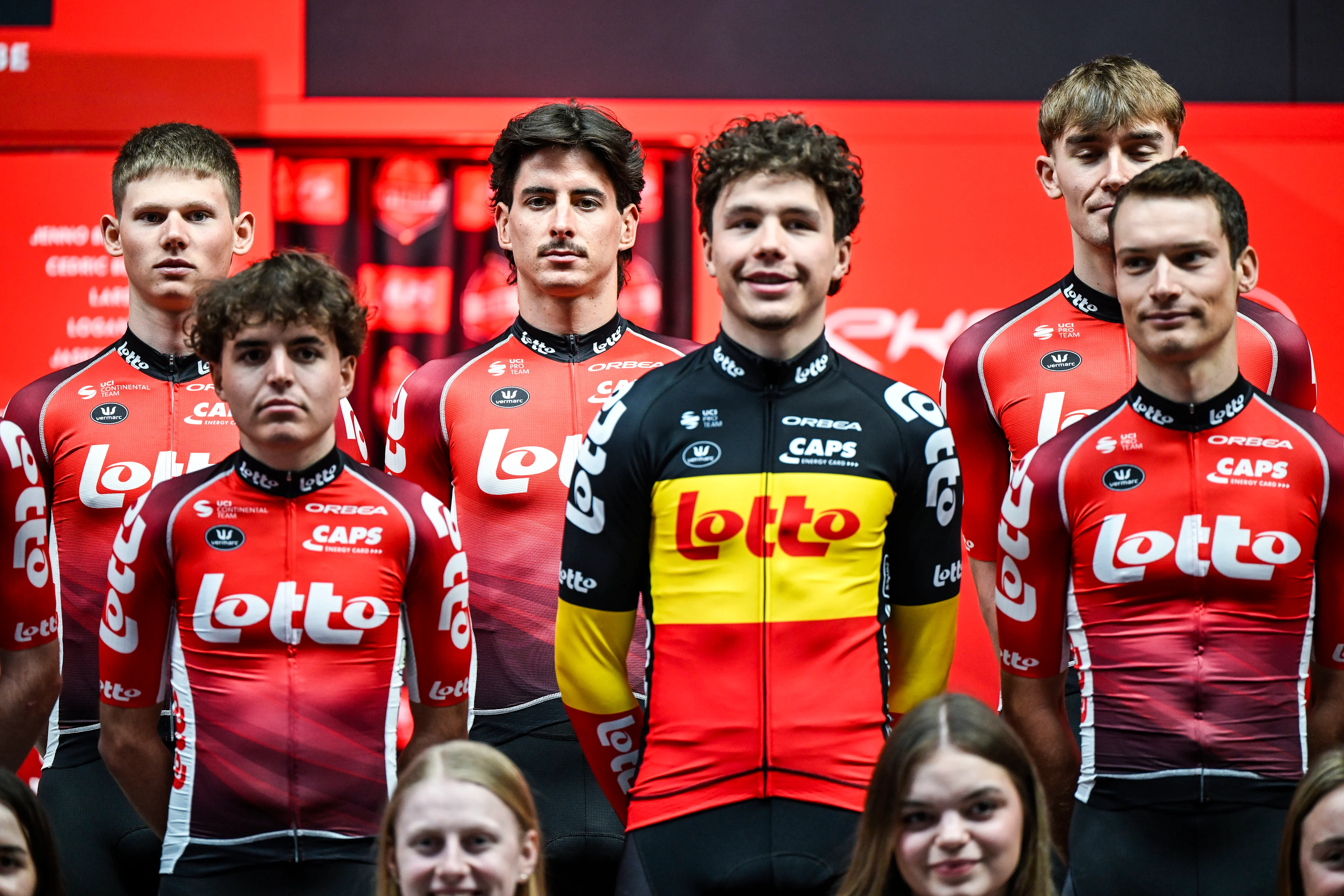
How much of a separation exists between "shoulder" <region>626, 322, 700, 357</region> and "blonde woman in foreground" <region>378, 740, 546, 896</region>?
1330mm

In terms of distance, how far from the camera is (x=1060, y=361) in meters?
3.35

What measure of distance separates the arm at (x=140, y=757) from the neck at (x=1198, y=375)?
194 centimetres

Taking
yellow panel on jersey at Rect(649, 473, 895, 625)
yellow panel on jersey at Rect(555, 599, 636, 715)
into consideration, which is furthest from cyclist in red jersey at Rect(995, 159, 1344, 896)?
yellow panel on jersey at Rect(555, 599, 636, 715)

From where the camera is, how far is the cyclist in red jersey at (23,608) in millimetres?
3129

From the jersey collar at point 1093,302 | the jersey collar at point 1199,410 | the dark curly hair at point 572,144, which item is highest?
the dark curly hair at point 572,144

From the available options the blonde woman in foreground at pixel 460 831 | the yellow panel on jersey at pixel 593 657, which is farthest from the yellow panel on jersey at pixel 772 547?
the blonde woman in foreground at pixel 460 831

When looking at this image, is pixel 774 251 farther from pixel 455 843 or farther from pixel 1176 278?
pixel 455 843

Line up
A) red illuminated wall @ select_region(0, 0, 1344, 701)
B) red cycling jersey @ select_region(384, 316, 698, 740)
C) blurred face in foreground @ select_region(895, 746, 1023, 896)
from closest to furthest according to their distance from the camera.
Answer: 1. blurred face in foreground @ select_region(895, 746, 1023, 896)
2. red cycling jersey @ select_region(384, 316, 698, 740)
3. red illuminated wall @ select_region(0, 0, 1344, 701)

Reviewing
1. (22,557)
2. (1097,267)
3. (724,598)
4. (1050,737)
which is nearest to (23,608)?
(22,557)

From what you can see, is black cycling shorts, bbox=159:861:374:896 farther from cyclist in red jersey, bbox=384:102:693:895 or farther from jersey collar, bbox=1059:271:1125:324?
jersey collar, bbox=1059:271:1125:324

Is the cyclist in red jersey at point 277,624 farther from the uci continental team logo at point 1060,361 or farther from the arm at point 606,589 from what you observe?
the uci continental team logo at point 1060,361

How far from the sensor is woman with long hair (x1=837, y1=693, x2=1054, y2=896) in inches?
88.2

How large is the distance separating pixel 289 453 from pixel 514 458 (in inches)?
28.9

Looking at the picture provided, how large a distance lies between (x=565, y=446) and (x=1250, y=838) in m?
1.61
